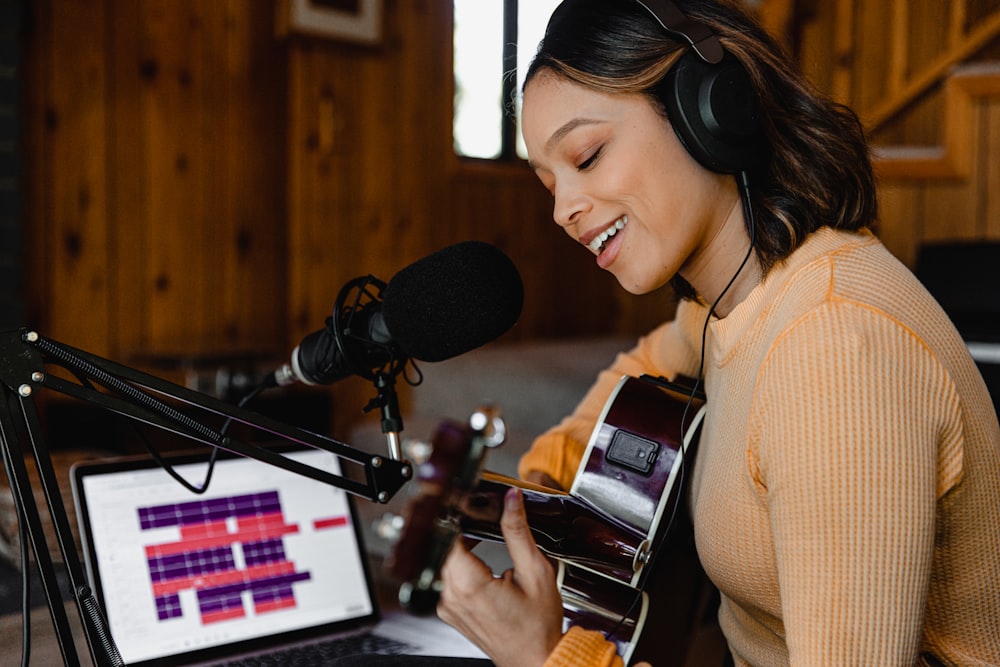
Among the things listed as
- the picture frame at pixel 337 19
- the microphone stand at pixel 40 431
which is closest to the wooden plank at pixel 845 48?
the picture frame at pixel 337 19

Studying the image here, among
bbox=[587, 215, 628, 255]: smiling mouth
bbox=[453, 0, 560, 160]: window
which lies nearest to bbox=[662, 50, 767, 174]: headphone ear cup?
bbox=[587, 215, 628, 255]: smiling mouth

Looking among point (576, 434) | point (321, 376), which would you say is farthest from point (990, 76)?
point (321, 376)

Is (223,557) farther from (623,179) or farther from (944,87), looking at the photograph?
(944,87)

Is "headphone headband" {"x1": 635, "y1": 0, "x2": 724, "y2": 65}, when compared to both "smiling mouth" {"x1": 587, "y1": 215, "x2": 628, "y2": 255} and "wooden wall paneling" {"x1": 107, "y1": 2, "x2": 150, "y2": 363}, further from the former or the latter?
"wooden wall paneling" {"x1": 107, "y1": 2, "x2": 150, "y2": 363}

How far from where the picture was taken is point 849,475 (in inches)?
28.7

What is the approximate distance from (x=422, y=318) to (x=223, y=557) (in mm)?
529

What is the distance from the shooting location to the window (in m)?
3.90

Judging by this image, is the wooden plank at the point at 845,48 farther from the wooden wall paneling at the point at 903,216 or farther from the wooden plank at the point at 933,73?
the wooden wall paneling at the point at 903,216

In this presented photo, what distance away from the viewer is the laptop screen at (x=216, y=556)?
1.09m

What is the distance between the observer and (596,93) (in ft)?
3.15

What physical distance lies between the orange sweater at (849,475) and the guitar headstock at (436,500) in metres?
0.21

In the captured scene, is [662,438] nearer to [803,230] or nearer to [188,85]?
[803,230]

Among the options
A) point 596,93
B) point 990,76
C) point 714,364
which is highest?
point 990,76

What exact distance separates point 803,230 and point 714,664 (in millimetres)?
641
